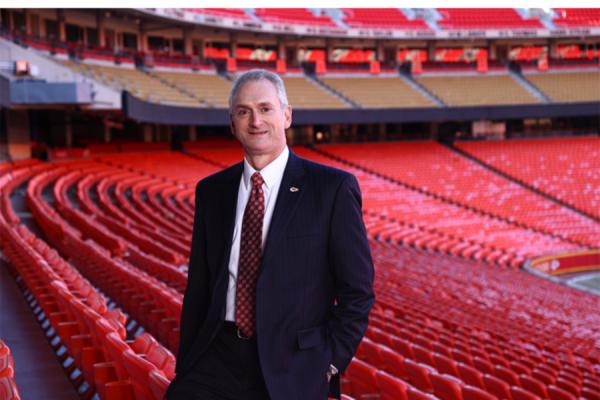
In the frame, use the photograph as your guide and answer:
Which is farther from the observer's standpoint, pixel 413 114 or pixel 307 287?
pixel 413 114

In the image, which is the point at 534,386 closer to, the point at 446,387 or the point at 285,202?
the point at 446,387

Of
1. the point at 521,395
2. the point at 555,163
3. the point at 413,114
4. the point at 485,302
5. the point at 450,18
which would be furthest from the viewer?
the point at 450,18

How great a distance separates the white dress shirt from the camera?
241cm

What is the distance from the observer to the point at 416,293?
10430mm

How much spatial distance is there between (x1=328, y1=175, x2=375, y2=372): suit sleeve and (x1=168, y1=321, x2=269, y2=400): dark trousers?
283 mm

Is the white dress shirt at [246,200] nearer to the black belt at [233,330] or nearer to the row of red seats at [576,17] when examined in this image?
the black belt at [233,330]

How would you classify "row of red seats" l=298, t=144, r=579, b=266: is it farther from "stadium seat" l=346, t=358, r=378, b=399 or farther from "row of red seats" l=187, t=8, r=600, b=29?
"stadium seat" l=346, t=358, r=378, b=399

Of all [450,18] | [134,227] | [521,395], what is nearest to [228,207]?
[521,395]

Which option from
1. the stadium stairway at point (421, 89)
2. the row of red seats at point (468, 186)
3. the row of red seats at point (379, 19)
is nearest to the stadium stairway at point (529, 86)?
the stadium stairway at point (421, 89)

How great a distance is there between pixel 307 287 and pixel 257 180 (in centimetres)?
42

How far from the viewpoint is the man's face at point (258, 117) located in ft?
7.89

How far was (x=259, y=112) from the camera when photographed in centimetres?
241

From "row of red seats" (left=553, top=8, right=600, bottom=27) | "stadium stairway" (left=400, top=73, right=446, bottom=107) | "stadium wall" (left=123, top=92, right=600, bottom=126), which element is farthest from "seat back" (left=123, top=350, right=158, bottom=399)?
"row of red seats" (left=553, top=8, right=600, bottom=27)

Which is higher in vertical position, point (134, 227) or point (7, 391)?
point (7, 391)
